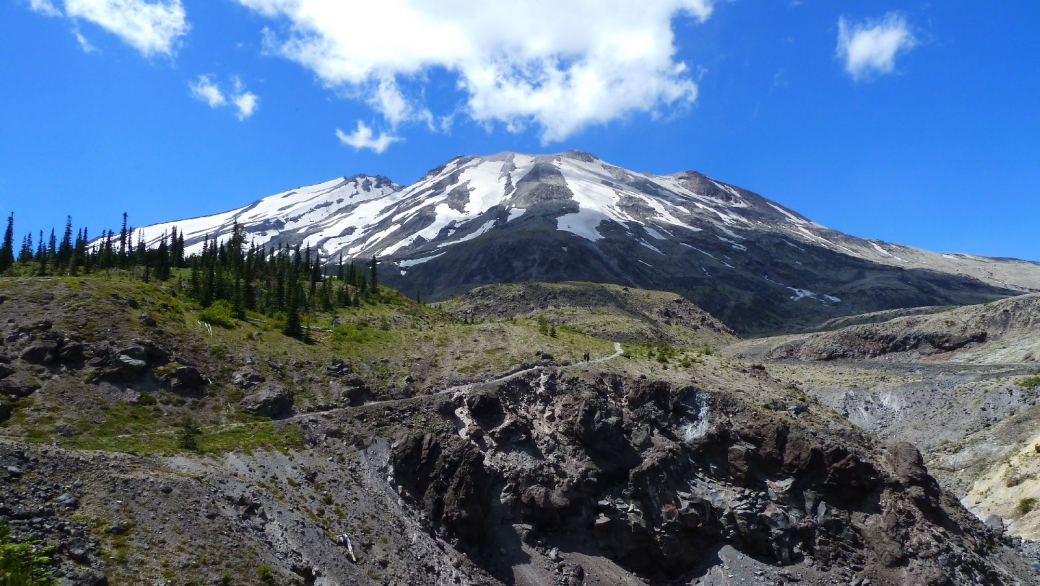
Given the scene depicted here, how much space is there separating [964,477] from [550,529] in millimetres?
36154

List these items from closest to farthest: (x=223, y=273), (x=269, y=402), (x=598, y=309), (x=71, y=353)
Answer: (x=71, y=353) → (x=269, y=402) → (x=223, y=273) → (x=598, y=309)

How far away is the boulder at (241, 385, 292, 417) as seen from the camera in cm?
3738

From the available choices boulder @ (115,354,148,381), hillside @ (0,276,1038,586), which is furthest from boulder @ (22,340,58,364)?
boulder @ (115,354,148,381)

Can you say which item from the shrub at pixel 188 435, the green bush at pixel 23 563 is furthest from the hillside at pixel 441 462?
the green bush at pixel 23 563

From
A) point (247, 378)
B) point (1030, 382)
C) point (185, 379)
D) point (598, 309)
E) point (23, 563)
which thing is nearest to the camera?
point (23, 563)

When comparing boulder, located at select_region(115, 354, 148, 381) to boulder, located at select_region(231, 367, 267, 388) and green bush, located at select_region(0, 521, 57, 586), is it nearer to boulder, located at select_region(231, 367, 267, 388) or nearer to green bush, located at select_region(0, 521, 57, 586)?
boulder, located at select_region(231, 367, 267, 388)

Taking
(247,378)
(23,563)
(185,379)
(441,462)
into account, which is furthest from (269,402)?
(23,563)

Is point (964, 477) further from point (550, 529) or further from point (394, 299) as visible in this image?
point (394, 299)

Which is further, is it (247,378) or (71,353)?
(247,378)

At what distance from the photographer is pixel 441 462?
1464 inches

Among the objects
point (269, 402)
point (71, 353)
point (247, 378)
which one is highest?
point (71, 353)

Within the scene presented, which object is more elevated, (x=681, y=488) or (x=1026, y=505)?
(x=681, y=488)

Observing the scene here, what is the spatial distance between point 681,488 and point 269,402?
2770 cm

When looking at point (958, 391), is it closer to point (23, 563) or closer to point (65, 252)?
point (23, 563)
